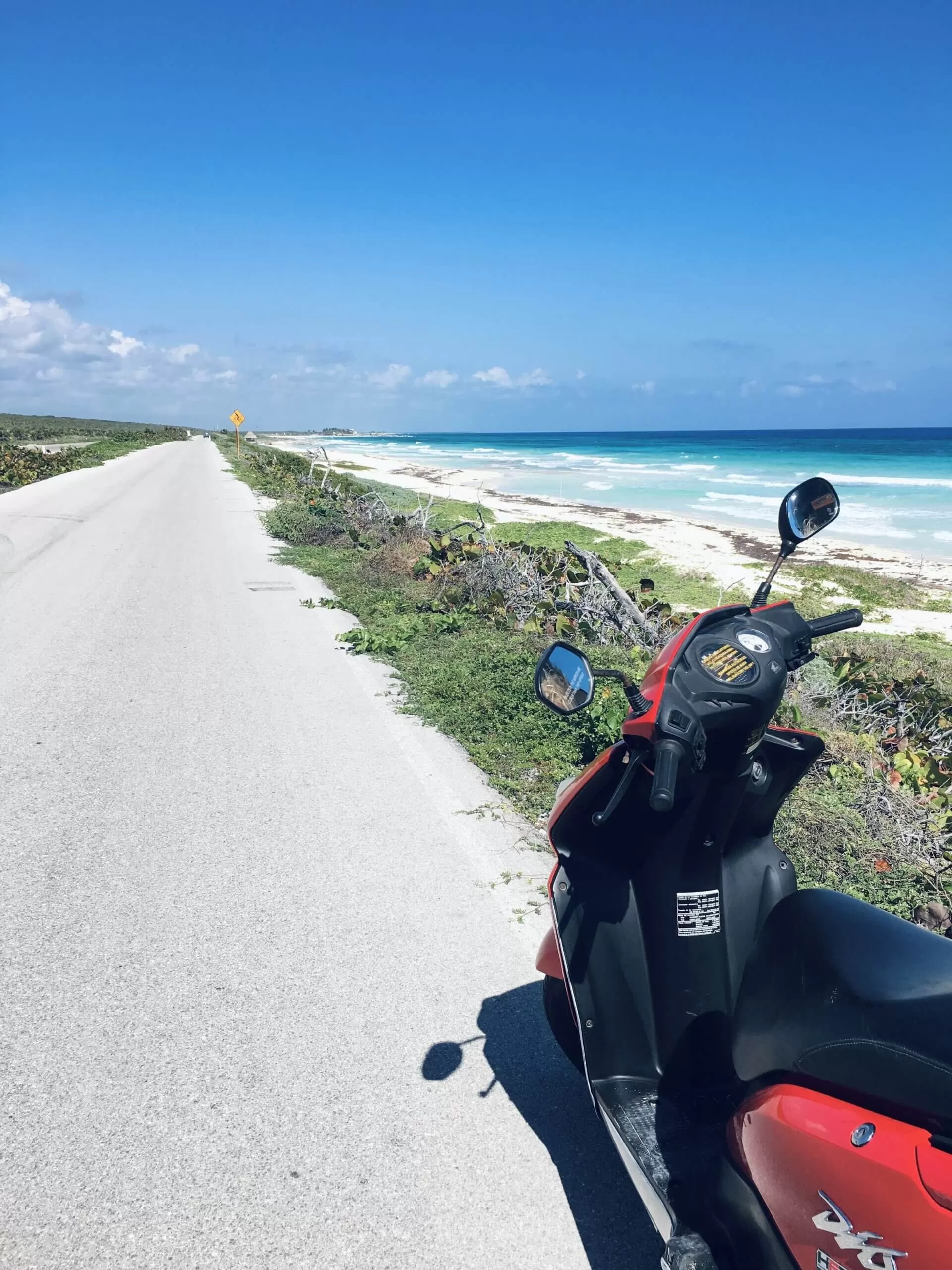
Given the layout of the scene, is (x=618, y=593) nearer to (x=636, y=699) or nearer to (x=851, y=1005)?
(x=636, y=699)

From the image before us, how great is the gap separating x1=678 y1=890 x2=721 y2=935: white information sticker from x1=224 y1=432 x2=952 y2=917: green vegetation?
1.66 metres

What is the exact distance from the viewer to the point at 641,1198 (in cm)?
218

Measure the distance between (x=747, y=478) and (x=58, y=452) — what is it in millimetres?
37099

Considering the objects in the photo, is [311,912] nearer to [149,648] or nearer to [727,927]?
[727,927]

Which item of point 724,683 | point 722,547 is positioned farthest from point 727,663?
point 722,547

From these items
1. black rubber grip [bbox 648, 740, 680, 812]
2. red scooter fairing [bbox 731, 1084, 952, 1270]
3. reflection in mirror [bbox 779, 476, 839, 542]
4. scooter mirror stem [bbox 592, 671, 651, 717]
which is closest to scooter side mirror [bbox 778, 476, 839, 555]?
reflection in mirror [bbox 779, 476, 839, 542]

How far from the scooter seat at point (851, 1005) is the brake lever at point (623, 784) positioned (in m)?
0.49

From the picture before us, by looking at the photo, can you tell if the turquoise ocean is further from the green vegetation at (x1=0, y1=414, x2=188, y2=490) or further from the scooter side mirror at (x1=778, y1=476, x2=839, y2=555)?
the scooter side mirror at (x1=778, y1=476, x2=839, y2=555)

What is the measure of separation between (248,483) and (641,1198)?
27486mm

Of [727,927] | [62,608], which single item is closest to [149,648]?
[62,608]

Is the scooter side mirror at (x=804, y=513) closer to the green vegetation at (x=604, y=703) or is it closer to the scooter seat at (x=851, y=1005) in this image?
the scooter seat at (x=851, y=1005)

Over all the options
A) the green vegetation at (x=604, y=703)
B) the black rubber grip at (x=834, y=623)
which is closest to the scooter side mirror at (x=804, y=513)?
the black rubber grip at (x=834, y=623)

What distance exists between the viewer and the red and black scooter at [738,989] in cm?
156

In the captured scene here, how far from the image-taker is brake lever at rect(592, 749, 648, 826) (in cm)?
213
